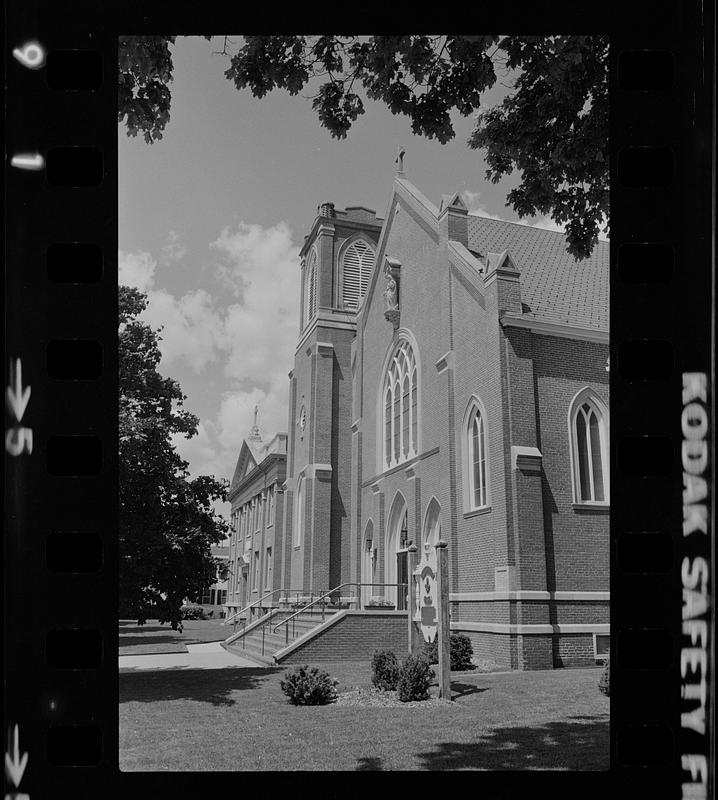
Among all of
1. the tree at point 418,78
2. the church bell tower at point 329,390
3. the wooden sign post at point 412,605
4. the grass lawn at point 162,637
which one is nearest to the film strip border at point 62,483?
the tree at point 418,78

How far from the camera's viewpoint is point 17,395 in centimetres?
135

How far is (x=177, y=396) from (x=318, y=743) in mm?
6197

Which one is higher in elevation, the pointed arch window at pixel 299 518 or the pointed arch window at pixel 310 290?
the pointed arch window at pixel 310 290

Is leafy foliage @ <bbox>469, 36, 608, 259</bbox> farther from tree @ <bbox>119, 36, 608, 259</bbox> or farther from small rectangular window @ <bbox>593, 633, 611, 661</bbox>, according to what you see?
small rectangular window @ <bbox>593, 633, 611, 661</bbox>

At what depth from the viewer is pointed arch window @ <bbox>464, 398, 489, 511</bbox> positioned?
1983cm

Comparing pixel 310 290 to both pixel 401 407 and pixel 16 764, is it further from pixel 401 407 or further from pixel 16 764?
pixel 16 764

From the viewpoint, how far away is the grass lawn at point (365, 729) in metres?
7.99

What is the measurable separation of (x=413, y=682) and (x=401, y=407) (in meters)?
13.6

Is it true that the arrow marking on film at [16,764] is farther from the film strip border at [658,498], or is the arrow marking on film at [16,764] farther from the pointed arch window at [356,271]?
the pointed arch window at [356,271]

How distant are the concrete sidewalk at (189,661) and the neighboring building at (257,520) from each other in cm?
1122

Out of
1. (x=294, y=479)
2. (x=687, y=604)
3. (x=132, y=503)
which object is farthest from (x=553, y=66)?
(x=294, y=479)

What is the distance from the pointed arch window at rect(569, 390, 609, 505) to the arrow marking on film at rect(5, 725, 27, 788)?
60.4 feet

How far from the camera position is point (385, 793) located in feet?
4.90

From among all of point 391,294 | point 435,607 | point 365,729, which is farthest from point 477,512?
point 365,729
